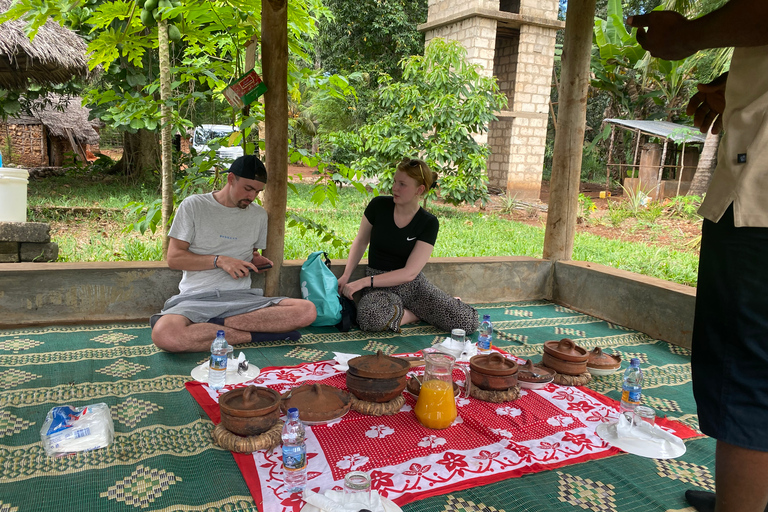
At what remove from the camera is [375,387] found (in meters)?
2.43

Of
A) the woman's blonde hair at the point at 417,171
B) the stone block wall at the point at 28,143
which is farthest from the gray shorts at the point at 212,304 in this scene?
the stone block wall at the point at 28,143

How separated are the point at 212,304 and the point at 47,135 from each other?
1538 cm

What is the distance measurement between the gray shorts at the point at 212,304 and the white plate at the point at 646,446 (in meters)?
2.16

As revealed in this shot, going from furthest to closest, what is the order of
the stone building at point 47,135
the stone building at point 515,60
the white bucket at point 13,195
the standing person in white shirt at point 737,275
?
the stone building at point 47,135, the stone building at point 515,60, the white bucket at point 13,195, the standing person in white shirt at point 737,275

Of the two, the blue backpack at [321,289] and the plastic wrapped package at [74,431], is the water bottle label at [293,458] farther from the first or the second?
the blue backpack at [321,289]

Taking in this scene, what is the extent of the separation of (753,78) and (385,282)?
2.64 metres

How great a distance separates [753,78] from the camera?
1.46 meters

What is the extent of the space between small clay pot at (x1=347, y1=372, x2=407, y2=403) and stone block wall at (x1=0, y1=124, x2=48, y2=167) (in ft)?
51.0

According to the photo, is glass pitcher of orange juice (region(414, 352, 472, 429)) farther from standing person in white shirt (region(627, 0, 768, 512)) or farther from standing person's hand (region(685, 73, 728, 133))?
standing person's hand (region(685, 73, 728, 133))

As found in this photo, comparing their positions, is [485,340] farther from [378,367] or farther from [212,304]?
[212,304]

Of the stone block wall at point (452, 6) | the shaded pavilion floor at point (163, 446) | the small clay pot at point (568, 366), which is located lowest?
the shaded pavilion floor at point (163, 446)

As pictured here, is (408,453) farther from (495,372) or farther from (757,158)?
(757,158)

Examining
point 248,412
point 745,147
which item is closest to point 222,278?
point 248,412

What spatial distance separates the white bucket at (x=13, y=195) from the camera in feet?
14.5
